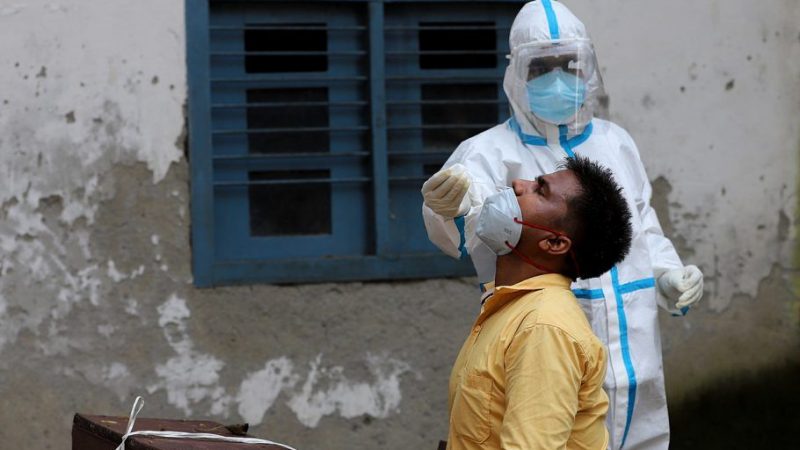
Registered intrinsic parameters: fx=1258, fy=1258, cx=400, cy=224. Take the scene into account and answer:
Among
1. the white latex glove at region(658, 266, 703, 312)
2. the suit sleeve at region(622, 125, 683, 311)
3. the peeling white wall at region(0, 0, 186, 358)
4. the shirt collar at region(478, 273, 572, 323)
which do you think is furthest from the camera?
the peeling white wall at region(0, 0, 186, 358)

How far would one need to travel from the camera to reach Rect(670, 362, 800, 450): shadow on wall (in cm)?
498

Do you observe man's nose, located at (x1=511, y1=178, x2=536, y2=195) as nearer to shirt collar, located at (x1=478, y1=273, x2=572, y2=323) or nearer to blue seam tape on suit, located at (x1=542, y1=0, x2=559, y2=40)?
shirt collar, located at (x1=478, y1=273, x2=572, y2=323)

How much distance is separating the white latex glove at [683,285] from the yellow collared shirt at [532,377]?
1.02m

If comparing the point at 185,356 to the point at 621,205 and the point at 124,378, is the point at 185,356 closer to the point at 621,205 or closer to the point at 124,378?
the point at 124,378

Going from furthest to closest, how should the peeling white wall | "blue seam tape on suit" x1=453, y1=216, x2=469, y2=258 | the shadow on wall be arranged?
the shadow on wall, the peeling white wall, "blue seam tape on suit" x1=453, y1=216, x2=469, y2=258

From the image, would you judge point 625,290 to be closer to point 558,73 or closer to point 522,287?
point 558,73

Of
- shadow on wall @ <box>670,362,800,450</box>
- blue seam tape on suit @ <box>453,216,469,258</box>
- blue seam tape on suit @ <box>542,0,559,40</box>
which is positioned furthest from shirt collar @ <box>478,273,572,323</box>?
shadow on wall @ <box>670,362,800,450</box>

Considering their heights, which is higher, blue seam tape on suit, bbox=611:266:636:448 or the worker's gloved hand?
the worker's gloved hand

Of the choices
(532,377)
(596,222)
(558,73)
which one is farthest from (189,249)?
(532,377)

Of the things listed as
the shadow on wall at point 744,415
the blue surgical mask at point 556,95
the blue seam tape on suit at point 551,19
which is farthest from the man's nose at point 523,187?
the shadow on wall at point 744,415

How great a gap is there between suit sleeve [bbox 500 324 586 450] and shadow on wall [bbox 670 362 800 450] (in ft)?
9.42

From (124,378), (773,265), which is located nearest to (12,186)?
(124,378)

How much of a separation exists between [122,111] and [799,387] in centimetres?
286

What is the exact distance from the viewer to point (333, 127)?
182 inches
